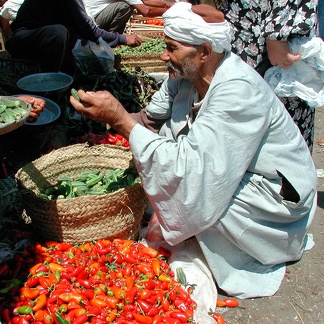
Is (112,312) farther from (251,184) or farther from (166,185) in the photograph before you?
(251,184)

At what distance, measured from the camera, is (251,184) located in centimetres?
271

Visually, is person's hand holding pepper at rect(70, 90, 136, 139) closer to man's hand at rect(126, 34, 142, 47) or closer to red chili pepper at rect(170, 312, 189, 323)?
red chili pepper at rect(170, 312, 189, 323)

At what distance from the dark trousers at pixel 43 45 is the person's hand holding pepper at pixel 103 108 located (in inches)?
103

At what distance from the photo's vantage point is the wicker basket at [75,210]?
9.05ft

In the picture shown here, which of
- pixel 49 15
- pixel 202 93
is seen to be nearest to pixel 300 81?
pixel 202 93

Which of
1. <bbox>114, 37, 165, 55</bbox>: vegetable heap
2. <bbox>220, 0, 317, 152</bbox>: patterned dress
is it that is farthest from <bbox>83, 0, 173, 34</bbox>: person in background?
<bbox>220, 0, 317, 152</bbox>: patterned dress

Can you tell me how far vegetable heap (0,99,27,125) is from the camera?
2515 millimetres

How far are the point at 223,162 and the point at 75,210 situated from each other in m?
0.97

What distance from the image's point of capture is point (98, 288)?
102 inches

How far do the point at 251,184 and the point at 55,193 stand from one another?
1.43 metres

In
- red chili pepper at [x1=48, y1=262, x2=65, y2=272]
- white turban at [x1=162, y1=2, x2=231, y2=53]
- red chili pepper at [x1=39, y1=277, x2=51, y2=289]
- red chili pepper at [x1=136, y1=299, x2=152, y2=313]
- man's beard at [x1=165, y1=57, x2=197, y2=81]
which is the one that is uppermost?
white turban at [x1=162, y1=2, x2=231, y2=53]

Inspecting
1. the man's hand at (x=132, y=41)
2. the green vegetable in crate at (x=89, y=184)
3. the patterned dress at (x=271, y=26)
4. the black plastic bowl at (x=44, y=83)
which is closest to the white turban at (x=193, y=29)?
the patterned dress at (x=271, y=26)

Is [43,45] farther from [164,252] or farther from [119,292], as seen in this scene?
[119,292]

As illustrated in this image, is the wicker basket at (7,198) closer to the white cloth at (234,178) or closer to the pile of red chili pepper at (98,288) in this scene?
the pile of red chili pepper at (98,288)
